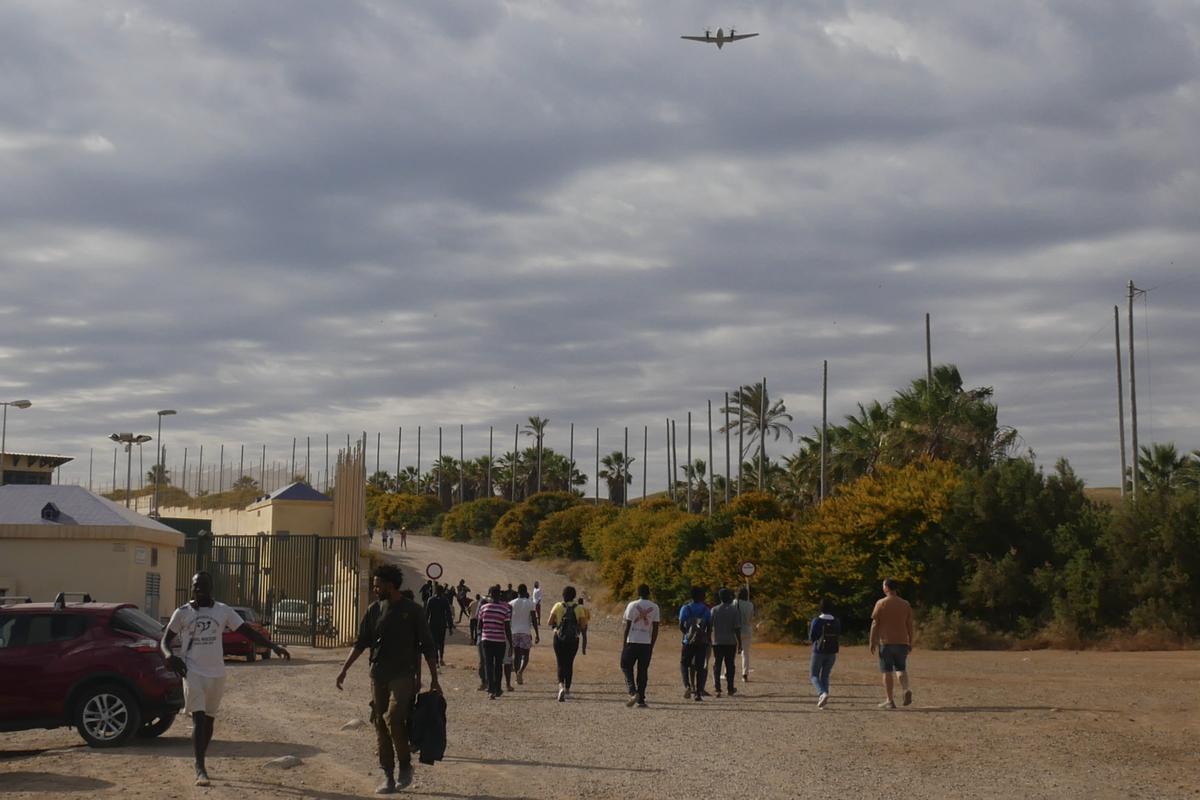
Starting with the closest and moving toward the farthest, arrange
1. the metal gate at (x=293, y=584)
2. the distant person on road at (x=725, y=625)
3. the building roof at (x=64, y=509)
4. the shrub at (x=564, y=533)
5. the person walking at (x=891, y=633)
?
the person walking at (x=891, y=633)
the distant person on road at (x=725, y=625)
the building roof at (x=64, y=509)
the metal gate at (x=293, y=584)
the shrub at (x=564, y=533)

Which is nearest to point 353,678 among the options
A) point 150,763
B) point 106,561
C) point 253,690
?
point 253,690

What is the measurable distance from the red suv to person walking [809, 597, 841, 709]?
8.80 meters

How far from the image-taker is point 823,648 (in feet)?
60.4

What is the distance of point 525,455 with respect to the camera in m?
130

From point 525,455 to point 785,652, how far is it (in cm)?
9371

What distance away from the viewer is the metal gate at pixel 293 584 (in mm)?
35062

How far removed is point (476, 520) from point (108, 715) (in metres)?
92.5

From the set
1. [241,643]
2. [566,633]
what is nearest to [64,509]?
[241,643]

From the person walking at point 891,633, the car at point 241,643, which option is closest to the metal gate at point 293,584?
the car at point 241,643

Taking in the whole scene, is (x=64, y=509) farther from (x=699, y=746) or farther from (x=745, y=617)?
(x=699, y=746)

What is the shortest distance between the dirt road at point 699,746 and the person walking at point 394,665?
325 mm

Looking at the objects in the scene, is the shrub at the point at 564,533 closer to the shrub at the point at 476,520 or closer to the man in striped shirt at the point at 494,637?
the shrub at the point at 476,520

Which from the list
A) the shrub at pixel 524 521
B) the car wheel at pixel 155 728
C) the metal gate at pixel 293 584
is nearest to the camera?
the car wheel at pixel 155 728

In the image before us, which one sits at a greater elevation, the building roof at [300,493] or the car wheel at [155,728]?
the building roof at [300,493]
